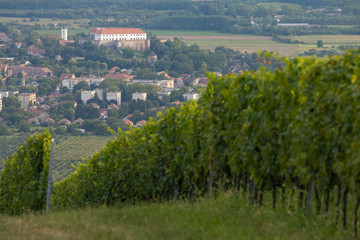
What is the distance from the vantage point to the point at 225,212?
5.80m

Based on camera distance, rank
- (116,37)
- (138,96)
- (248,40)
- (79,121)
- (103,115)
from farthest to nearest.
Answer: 1. (116,37)
2. (248,40)
3. (138,96)
4. (103,115)
5. (79,121)

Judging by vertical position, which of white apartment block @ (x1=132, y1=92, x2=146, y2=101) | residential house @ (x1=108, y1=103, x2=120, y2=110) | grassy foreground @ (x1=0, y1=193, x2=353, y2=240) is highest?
grassy foreground @ (x1=0, y1=193, x2=353, y2=240)

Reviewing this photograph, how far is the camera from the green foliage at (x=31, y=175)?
36.7 feet

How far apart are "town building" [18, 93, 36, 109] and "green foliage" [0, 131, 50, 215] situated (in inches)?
3064

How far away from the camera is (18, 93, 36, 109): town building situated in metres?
88.4

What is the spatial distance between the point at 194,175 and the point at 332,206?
81.0 inches

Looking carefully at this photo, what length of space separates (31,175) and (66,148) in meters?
46.8

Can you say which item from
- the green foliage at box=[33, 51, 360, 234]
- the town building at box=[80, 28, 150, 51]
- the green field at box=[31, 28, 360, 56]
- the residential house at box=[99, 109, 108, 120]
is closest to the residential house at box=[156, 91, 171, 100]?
the residential house at box=[99, 109, 108, 120]

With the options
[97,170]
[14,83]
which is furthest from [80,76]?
[97,170]

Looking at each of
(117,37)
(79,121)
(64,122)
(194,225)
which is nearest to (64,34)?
(117,37)

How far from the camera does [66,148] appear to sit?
57531 mm

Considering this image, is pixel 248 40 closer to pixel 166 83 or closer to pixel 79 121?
pixel 166 83

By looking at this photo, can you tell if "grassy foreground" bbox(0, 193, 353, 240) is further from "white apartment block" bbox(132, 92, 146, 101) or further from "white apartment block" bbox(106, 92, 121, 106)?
"white apartment block" bbox(106, 92, 121, 106)

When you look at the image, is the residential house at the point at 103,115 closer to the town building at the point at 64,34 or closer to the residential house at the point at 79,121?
the residential house at the point at 79,121
